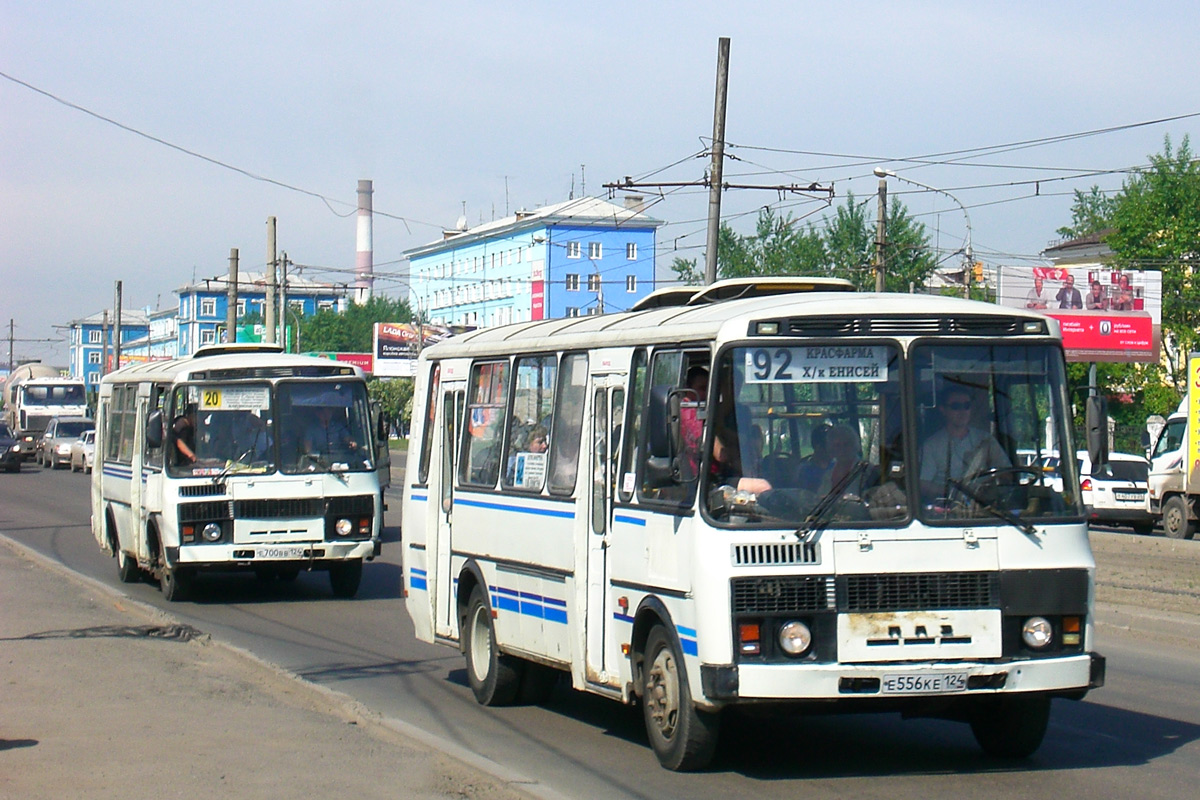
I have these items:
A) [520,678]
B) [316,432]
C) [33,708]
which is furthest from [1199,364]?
[33,708]

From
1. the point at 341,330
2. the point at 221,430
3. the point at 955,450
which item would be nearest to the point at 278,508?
the point at 221,430

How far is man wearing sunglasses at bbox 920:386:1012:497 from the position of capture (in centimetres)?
743

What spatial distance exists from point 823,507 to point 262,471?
32.8ft

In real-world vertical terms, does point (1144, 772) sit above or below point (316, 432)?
below

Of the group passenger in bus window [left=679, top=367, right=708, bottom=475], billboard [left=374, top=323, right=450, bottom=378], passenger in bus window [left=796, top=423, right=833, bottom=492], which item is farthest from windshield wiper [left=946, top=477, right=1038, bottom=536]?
billboard [left=374, top=323, right=450, bottom=378]

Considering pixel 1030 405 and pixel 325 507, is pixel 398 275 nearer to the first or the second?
pixel 325 507

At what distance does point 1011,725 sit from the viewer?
26.1 feet

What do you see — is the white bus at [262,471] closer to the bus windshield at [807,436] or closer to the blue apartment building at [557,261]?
the bus windshield at [807,436]

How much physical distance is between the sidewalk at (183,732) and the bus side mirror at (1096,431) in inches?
134

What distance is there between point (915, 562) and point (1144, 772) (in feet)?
5.72

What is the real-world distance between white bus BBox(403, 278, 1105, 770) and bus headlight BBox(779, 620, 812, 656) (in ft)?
0.04

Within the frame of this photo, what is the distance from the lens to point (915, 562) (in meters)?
7.27

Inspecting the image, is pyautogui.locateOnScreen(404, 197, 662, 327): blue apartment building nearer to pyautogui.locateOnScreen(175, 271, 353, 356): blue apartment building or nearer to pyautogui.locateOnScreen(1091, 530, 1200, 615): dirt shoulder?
pyautogui.locateOnScreen(175, 271, 353, 356): blue apartment building

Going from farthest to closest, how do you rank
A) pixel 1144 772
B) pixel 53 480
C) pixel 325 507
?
1. pixel 53 480
2. pixel 325 507
3. pixel 1144 772
